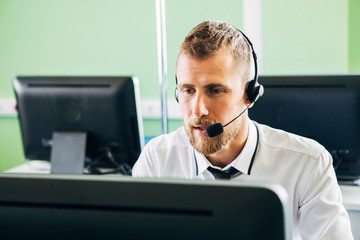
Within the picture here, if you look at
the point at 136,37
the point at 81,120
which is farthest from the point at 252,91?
the point at 136,37

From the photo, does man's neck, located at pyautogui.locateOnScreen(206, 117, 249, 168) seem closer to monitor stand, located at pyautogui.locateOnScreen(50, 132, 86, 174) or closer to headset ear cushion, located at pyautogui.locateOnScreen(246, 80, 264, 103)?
headset ear cushion, located at pyautogui.locateOnScreen(246, 80, 264, 103)

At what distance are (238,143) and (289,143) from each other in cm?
15

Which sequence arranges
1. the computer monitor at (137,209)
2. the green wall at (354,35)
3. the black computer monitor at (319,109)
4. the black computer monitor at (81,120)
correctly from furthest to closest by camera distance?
the green wall at (354,35) → the black computer monitor at (81,120) → the black computer monitor at (319,109) → the computer monitor at (137,209)

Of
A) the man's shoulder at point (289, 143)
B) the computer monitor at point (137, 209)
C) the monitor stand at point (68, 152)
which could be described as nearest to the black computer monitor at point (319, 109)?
the man's shoulder at point (289, 143)

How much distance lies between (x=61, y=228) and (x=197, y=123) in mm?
740

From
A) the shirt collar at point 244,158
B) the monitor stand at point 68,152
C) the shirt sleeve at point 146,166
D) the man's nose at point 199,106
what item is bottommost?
the monitor stand at point 68,152

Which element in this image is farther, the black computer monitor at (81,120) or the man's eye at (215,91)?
the black computer monitor at (81,120)

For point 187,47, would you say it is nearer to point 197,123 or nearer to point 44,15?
point 197,123

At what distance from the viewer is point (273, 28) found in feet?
9.30

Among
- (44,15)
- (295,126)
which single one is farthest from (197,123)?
(44,15)

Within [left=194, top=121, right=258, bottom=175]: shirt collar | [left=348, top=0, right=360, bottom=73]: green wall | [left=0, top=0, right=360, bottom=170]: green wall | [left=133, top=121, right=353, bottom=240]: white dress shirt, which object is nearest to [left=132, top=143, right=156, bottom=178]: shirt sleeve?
[left=133, top=121, right=353, bottom=240]: white dress shirt

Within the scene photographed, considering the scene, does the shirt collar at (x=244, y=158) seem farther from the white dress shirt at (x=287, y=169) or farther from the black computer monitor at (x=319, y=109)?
the black computer monitor at (x=319, y=109)

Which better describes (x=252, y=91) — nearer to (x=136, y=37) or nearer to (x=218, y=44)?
(x=218, y=44)

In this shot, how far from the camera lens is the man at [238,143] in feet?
4.02
